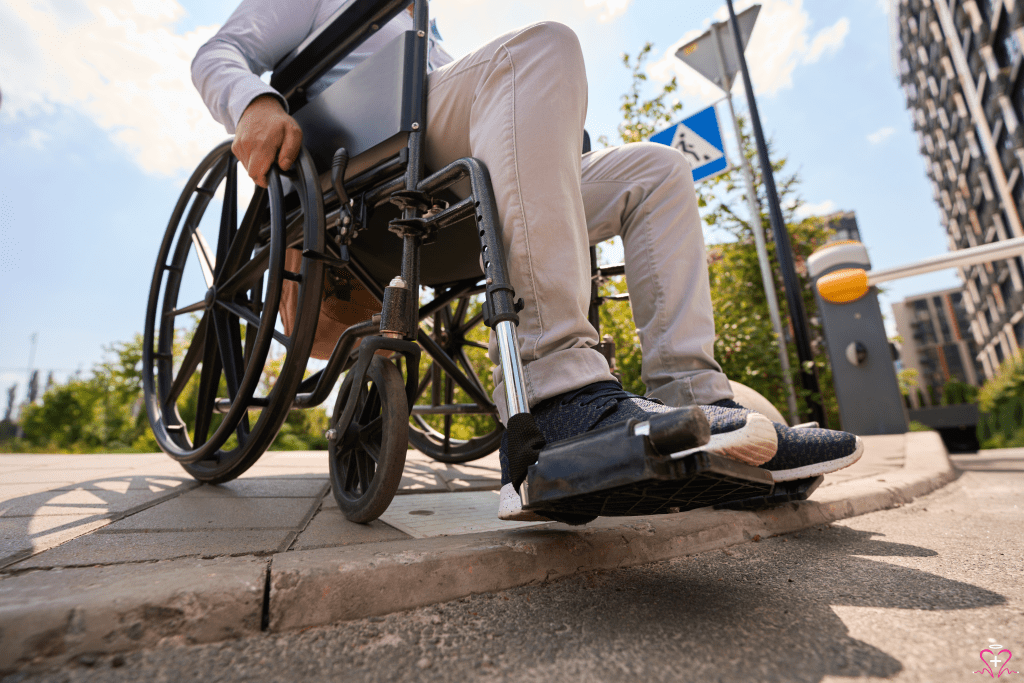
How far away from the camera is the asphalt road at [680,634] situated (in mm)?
588

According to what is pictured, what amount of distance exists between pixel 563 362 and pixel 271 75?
1.34 m

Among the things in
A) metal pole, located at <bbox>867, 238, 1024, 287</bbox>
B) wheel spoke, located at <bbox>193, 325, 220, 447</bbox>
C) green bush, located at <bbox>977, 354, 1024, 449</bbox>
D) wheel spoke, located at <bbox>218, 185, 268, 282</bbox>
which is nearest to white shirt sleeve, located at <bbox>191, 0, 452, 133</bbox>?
wheel spoke, located at <bbox>218, 185, 268, 282</bbox>

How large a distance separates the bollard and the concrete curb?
128 inches

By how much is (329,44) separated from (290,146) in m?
0.30

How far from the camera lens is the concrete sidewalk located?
614 millimetres

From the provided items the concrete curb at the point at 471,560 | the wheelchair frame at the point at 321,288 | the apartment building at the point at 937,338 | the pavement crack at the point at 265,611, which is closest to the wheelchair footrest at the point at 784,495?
the concrete curb at the point at 471,560

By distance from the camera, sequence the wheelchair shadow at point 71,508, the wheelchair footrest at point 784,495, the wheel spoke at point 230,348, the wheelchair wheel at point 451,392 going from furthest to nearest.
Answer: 1. the wheelchair wheel at point 451,392
2. the wheel spoke at point 230,348
3. the wheelchair footrest at point 784,495
4. the wheelchair shadow at point 71,508

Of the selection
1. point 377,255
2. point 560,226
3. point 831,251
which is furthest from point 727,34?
point 560,226

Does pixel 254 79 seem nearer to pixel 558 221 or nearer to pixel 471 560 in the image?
pixel 558 221

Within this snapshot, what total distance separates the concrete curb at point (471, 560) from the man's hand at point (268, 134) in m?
1.04

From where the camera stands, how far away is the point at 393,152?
4.31 ft

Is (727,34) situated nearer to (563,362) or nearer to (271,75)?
(271,75)

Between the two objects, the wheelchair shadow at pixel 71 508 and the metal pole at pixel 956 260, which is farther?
the metal pole at pixel 956 260

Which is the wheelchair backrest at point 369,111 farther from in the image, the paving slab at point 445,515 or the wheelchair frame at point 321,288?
the paving slab at point 445,515
